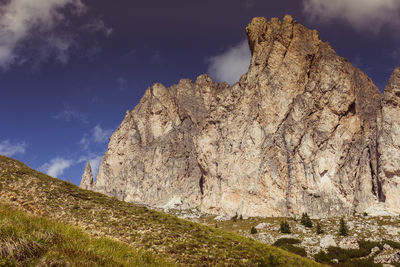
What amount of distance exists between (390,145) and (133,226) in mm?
100990

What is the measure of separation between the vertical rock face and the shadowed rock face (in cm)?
41

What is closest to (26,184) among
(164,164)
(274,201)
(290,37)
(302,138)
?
(274,201)

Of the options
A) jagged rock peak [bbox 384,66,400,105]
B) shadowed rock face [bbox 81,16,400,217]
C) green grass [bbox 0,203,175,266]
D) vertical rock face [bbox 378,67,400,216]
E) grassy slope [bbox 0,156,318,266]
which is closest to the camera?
green grass [bbox 0,203,175,266]

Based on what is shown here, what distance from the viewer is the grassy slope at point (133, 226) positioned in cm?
1227

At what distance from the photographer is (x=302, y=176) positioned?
110 m

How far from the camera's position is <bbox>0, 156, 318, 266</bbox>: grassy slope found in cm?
1227

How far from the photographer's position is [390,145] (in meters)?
91.5

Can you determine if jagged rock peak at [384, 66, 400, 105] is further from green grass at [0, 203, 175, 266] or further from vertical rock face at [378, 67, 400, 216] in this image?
green grass at [0, 203, 175, 266]

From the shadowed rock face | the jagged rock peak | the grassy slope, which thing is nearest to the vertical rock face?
the jagged rock peak

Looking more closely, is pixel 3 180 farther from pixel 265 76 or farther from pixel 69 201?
pixel 265 76

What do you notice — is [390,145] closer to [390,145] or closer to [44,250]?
[390,145]

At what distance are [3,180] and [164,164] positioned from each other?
16090cm

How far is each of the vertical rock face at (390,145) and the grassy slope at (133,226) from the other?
86637 millimetres

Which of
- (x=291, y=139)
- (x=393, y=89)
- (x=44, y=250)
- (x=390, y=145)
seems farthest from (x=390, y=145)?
(x=44, y=250)
